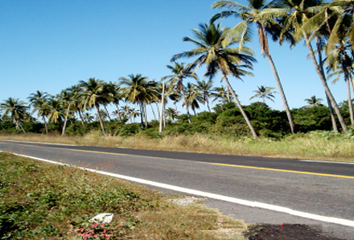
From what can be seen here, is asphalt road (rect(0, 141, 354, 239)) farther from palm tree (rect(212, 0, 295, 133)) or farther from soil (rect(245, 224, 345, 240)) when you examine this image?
palm tree (rect(212, 0, 295, 133))

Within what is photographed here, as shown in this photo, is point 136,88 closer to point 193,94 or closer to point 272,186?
point 193,94

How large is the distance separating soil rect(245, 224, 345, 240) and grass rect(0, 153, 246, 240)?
0.18 m

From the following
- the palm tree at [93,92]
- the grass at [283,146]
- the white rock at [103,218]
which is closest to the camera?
the white rock at [103,218]

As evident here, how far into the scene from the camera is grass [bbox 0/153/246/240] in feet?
10.8

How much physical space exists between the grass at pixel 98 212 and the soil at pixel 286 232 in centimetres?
18

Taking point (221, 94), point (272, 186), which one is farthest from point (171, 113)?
Result: point (272, 186)

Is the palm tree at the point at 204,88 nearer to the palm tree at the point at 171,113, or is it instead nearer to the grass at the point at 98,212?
the palm tree at the point at 171,113

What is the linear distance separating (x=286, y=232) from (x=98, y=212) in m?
2.54

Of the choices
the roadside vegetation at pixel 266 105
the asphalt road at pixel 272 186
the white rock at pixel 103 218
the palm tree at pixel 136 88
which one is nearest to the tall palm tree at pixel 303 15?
the roadside vegetation at pixel 266 105

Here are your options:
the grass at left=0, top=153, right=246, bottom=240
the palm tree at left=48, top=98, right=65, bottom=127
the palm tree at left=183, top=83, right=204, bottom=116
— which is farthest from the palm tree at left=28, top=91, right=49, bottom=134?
the grass at left=0, top=153, right=246, bottom=240

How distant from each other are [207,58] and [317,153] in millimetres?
13699

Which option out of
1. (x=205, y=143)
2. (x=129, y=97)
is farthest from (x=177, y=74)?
(x=205, y=143)

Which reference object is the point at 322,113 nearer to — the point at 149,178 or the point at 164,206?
the point at 149,178

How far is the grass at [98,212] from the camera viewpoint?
129 inches
